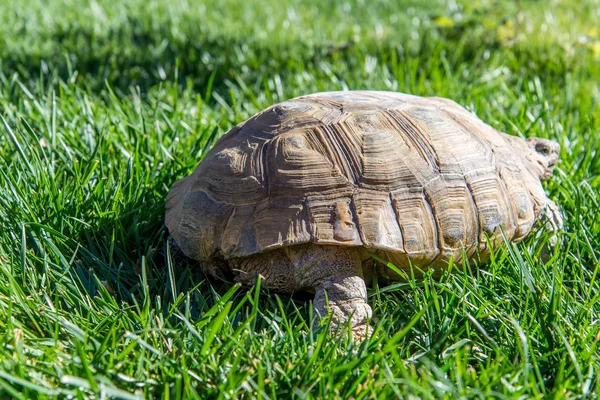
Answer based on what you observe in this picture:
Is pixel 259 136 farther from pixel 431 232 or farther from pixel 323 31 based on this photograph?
pixel 323 31

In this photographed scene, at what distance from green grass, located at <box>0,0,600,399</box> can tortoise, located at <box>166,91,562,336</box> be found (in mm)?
128

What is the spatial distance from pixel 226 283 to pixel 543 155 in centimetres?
169

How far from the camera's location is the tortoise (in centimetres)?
236

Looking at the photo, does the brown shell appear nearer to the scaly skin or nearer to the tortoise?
the tortoise

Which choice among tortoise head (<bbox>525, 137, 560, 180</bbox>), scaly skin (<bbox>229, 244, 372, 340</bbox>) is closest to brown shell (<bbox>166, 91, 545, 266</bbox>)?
scaly skin (<bbox>229, 244, 372, 340</bbox>)

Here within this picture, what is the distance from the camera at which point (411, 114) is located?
2652mm

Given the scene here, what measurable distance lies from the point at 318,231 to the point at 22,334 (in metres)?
1.09

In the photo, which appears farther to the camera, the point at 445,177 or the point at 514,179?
the point at 514,179

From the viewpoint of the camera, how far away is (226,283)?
2.60m

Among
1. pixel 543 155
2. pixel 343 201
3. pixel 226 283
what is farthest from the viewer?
pixel 543 155

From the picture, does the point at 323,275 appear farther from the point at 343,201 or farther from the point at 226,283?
the point at 226,283

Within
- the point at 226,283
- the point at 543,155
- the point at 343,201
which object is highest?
the point at 343,201

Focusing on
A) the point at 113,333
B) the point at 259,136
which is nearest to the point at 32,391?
the point at 113,333

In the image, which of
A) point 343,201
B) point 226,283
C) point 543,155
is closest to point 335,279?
point 343,201
